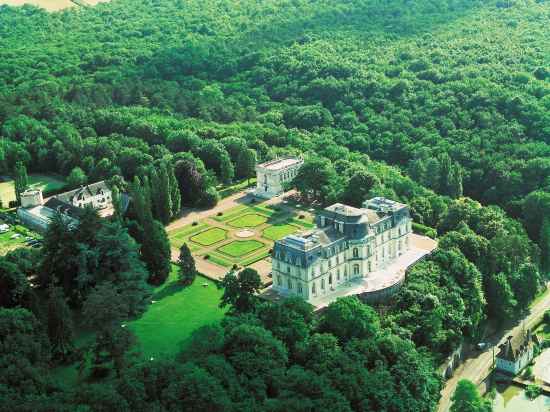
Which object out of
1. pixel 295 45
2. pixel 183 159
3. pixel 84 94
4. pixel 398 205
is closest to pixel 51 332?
pixel 398 205

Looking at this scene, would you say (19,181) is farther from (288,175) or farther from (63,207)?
(288,175)

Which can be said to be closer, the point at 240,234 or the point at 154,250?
the point at 154,250

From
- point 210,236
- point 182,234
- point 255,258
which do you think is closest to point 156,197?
point 182,234

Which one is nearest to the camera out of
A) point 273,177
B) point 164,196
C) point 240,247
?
point 240,247

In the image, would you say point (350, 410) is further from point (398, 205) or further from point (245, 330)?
point (398, 205)

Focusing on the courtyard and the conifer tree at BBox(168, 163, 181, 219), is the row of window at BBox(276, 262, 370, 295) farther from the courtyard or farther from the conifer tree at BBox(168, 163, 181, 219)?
the conifer tree at BBox(168, 163, 181, 219)
